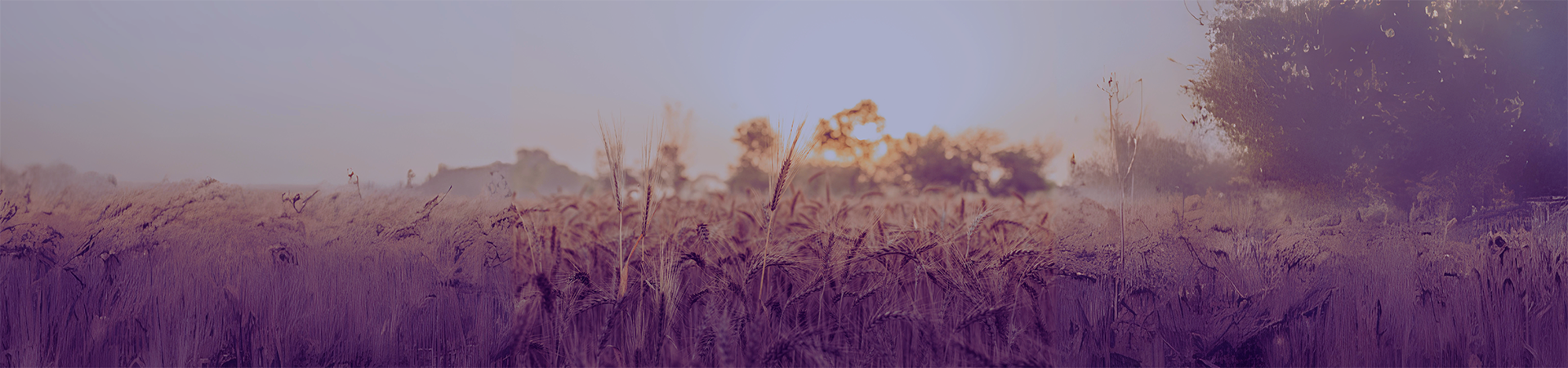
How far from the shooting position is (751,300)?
257cm

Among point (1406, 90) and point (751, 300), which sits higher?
point (1406, 90)

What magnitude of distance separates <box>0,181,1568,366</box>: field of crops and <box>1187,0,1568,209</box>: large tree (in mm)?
5671

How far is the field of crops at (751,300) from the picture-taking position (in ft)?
7.39

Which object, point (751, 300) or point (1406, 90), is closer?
point (751, 300)

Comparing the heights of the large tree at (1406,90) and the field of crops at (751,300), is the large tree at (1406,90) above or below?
above

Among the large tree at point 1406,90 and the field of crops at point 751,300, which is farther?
the large tree at point 1406,90

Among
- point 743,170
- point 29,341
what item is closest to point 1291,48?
point 29,341

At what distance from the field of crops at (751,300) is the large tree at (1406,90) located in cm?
567

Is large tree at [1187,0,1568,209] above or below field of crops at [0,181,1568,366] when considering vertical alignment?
above

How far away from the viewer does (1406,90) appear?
8367 mm

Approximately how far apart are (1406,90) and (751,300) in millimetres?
9881

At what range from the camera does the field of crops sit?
2254 millimetres

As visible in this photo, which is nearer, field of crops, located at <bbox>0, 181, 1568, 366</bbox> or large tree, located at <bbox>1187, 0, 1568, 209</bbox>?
field of crops, located at <bbox>0, 181, 1568, 366</bbox>

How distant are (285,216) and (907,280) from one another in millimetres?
4773
